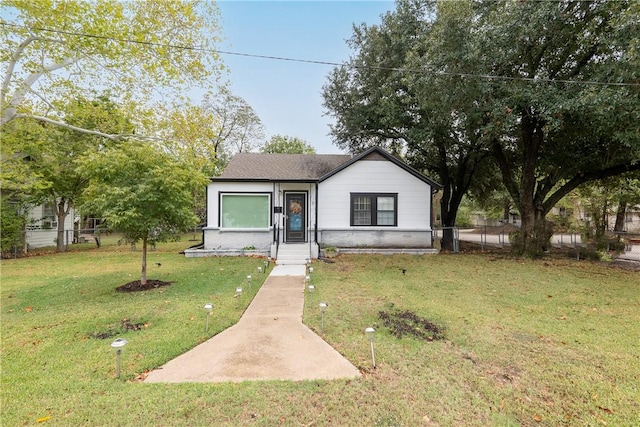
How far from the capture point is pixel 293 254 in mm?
11086

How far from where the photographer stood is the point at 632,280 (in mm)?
7887

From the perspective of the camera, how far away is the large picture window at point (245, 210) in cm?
1236

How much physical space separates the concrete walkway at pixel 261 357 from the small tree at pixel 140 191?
3473 mm

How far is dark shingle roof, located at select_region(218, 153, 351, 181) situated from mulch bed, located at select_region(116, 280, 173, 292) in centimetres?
583

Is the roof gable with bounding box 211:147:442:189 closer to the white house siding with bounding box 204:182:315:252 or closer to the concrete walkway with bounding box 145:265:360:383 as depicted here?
the white house siding with bounding box 204:182:315:252

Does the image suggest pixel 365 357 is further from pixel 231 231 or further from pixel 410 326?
pixel 231 231

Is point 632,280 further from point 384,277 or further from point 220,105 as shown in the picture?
point 220,105

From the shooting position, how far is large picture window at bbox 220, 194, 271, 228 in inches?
487

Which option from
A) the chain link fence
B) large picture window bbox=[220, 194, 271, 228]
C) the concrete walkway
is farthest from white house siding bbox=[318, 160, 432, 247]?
the chain link fence

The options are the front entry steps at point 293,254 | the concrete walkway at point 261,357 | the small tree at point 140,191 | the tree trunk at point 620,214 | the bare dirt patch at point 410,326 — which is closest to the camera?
the concrete walkway at point 261,357

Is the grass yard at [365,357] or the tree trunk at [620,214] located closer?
the grass yard at [365,357]

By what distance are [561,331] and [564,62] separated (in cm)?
1042

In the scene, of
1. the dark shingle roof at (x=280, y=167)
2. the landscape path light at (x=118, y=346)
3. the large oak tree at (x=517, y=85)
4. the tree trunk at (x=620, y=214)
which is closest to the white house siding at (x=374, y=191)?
the dark shingle roof at (x=280, y=167)

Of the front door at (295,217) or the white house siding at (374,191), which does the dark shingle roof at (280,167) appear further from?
the white house siding at (374,191)
